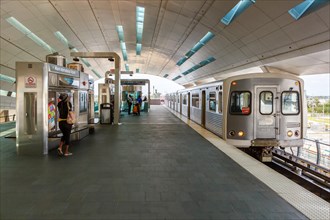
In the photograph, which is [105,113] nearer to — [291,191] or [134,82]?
[134,82]

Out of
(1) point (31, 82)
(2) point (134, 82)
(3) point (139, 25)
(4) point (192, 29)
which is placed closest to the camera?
(1) point (31, 82)


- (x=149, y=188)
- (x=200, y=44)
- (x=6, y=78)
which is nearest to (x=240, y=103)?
(x=149, y=188)

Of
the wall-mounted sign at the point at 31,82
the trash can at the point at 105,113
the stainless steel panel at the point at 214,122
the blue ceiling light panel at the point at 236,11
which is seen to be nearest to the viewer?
the wall-mounted sign at the point at 31,82

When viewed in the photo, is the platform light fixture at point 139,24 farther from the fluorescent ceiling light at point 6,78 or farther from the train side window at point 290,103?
the fluorescent ceiling light at point 6,78

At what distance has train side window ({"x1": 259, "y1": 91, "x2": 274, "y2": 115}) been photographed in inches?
276

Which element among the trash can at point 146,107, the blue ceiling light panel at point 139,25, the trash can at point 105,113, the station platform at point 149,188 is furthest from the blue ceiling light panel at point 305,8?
the trash can at point 146,107

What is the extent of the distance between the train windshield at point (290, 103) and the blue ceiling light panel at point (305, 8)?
11.4 feet

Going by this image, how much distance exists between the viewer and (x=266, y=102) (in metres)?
7.04

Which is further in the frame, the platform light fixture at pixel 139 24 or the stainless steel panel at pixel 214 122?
the platform light fixture at pixel 139 24

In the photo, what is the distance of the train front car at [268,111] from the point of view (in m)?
6.93

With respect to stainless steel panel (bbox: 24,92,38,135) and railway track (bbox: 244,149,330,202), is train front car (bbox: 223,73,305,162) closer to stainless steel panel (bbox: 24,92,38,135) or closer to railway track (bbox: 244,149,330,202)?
railway track (bbox: 244,149,330,202)

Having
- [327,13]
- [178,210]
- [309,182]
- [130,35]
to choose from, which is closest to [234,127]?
[309,182]

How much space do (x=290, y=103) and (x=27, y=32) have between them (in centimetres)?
1655

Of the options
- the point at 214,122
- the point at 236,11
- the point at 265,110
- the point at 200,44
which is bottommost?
the point at 214,122
